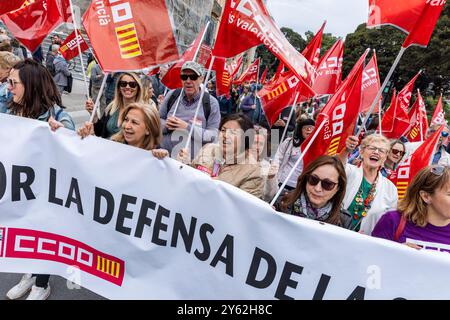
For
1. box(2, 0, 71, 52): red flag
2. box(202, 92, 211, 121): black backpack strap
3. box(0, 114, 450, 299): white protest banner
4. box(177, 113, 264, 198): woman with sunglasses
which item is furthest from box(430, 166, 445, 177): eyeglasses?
box(2, 0, 71, 52): red flag

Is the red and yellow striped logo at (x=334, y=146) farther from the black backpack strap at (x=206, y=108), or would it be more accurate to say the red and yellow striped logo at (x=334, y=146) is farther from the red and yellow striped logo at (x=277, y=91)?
the red and yellow striped logo at (x=277, y=91)

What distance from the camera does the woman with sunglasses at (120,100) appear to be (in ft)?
11.0

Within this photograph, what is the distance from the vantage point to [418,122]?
6887 mm

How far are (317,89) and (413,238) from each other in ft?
14.2

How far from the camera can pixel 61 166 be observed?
7.89ft

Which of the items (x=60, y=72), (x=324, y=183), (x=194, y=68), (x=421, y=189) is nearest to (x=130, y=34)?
(x=194, y=68)

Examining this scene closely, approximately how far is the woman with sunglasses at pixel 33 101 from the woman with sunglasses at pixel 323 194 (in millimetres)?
1713

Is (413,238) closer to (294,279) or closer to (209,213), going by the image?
(294,279)

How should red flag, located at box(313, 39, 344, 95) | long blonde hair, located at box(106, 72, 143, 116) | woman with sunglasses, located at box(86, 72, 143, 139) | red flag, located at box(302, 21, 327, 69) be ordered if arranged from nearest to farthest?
woman with sunglasses, located at box(86, 72, 143, 139)
long blonde hair, located at box(106, 72, 143, 116)
red flag, located at box(313, 39, 344, 95)
red flag, located at box(302, 21, 327, 69)

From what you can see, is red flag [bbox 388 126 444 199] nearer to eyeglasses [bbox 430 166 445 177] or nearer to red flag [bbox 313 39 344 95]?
eyeglasses [bbox 430 166 445 177]

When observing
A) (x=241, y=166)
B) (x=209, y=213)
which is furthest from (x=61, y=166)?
(x=241, y=166)

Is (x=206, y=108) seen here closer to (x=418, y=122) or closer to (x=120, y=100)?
(x=120, y=100)

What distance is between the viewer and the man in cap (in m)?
3.61

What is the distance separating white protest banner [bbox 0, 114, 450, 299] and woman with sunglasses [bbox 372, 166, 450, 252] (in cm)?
25
